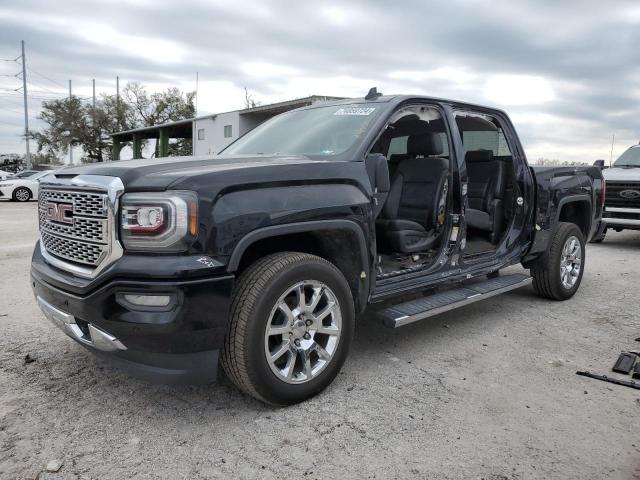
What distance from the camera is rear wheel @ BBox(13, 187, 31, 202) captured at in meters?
20.5

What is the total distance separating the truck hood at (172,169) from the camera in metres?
2.54

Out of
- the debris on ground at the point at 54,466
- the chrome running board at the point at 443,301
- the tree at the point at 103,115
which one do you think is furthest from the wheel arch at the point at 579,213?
the tree at the point at 103,115

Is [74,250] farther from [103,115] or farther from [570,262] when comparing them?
[103,115]

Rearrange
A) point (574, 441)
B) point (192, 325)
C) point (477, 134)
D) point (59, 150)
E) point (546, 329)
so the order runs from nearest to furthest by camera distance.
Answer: point (192, 325) < point (574, 441) < point (546, 329) < point (477, 134) < point (59, 150)

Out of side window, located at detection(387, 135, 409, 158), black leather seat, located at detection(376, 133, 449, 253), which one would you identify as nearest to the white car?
side window, located at detection(387, 135, 409, 158)

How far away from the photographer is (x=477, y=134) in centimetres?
537

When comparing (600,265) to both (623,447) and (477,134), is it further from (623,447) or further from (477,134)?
(623,447)

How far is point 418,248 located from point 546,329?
1438 mm

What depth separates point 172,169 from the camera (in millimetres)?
2695

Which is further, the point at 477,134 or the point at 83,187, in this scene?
the point at 477,134

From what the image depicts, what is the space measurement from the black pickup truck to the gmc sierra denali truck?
6.48 m

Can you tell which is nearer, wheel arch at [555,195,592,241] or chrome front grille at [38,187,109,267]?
chrome front grille at [38,187,109,267]

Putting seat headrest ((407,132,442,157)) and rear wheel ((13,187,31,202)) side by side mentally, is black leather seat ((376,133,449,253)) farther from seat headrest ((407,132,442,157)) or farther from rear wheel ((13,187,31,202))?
rear wheel ((13,187,31,202))

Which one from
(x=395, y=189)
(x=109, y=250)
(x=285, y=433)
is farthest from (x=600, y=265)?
(x=109, y=250)
